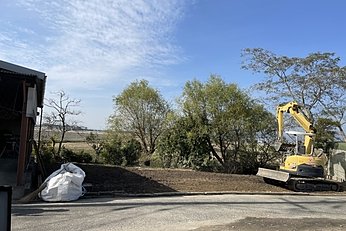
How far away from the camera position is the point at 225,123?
2044 centimetres

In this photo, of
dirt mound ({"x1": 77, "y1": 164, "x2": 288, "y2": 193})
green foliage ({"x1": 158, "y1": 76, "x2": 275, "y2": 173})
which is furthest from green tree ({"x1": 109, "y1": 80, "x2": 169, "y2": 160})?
dirt mound ({"x1": 77, "y1": 164, "x2": 288, "y2": 193})

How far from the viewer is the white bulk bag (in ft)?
32.7

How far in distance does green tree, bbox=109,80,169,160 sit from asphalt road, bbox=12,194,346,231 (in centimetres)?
1708

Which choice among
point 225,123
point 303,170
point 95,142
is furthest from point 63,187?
point 95,142

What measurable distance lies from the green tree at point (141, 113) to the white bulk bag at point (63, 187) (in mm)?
16982

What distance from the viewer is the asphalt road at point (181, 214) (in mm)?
7564

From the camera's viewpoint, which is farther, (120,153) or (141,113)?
(141,113)

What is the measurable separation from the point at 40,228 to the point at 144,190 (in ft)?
17.9

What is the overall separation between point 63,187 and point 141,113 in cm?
1916

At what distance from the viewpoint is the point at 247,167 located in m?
20.5

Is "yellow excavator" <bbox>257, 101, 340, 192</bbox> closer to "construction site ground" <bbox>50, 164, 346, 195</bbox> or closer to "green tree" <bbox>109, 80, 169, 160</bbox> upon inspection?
"construction site ground" <bbox>50, 164, 346, 195</bbox>

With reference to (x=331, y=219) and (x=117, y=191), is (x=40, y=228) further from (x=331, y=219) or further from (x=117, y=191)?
(x=331, y=219)

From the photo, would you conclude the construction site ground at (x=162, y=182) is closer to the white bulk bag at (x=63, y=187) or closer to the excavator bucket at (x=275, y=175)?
the excavator bucket at (x=275, y=175)

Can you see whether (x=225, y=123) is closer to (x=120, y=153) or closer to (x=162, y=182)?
(x=120, y=153)
